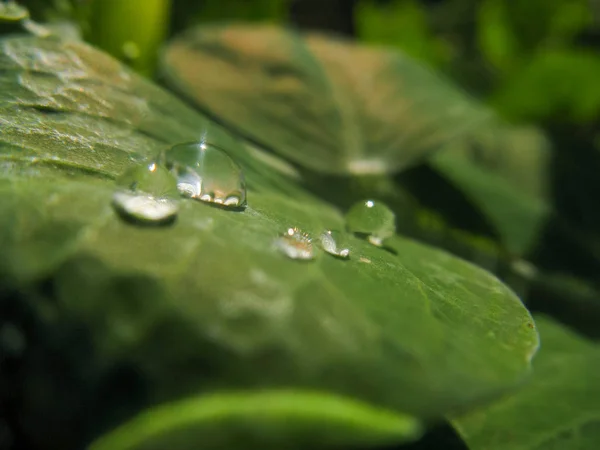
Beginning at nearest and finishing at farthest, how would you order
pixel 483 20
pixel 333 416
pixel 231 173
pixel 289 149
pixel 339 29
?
pixel 333 416, pixel 231 173, pixel 289 149, pixel 483 20, pixel 339 29

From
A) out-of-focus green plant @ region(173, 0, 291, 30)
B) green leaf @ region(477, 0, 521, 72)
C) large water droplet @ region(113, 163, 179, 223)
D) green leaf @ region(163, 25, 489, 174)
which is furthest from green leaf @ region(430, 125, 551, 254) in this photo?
large water droplet @ region(113, 163, 179, 223)

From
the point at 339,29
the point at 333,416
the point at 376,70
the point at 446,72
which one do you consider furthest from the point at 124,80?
the point at 339,29

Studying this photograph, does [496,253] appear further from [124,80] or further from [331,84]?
[124,80]

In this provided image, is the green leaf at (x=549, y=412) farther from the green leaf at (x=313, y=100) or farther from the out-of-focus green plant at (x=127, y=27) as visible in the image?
the out-of-focus green plant at (x=127, y=27)

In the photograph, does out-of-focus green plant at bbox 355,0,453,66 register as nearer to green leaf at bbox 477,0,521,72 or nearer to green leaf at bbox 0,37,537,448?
green leaf at bbox 477,0,521,72

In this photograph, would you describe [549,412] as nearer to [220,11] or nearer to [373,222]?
[373,222]

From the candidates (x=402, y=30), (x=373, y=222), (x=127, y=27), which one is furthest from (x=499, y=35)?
(x=373, y=222)

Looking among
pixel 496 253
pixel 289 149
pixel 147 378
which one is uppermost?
pixel 147 378
